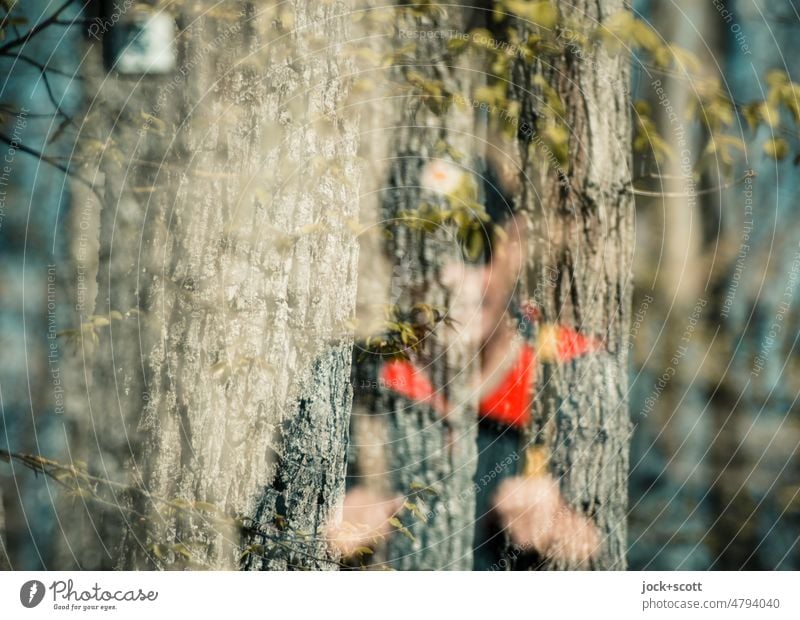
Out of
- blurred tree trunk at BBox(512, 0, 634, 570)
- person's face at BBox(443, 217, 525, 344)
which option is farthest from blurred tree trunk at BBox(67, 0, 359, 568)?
blurred tree trunk at BBox(512, 0, 634, 570)

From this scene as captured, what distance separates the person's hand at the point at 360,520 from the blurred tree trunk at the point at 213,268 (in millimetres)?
140

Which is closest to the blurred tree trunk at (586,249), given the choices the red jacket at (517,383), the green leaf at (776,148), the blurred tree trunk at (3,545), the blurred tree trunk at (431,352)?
the red jacket at (517,383)

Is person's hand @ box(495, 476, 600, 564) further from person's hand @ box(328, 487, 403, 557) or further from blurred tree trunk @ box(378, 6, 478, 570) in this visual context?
person's hand @ box(328, 487, 403, 557)

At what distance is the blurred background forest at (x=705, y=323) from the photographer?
1.29 m

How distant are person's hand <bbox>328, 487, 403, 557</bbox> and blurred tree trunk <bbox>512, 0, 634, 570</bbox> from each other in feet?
1.04

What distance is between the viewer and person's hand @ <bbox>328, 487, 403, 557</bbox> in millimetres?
1341

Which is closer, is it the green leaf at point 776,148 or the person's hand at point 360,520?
the person's hand at point 360,520

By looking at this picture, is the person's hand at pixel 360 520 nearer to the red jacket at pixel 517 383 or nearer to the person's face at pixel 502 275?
the red jacket at pixel 517 383

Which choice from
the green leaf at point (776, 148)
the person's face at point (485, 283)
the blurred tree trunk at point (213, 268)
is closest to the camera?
the blurred tree trunk at point (213, 268)

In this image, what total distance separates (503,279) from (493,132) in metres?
0.27

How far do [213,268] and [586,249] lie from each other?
0.68 m

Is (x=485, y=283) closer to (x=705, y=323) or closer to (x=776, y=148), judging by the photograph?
(x=705, y=323)

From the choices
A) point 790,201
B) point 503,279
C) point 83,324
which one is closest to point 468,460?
point 503,279

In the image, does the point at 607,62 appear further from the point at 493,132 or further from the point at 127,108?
the point at 127,108
